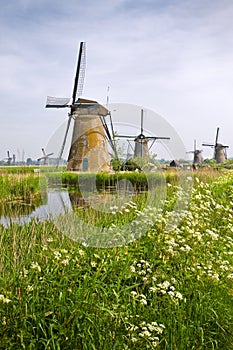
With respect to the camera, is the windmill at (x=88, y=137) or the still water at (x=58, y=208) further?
the windmill at (x=88, y=137)

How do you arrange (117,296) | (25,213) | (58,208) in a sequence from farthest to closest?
(58,208) < (25,213) < (117,296)

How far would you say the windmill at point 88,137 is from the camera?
22375 millimetres

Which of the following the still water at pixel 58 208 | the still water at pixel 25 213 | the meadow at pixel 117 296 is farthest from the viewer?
the still water at pixel 58 208

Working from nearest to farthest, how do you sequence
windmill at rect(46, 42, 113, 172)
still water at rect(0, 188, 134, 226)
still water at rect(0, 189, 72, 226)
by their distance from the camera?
1. still water at rect(0, 189, 72, 226)
2. still water at rect(0, 188, 134, 226)
3. windmill at rect(46, 42, 113, 172)

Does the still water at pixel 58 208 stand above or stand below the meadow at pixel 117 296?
above

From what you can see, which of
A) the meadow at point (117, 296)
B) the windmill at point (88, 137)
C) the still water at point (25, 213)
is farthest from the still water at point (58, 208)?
the windmill at point (88, 137)

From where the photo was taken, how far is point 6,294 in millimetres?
2922

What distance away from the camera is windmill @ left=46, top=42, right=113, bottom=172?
22.4m

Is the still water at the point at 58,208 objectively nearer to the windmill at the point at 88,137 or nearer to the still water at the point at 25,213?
the still water at the point at 25,213

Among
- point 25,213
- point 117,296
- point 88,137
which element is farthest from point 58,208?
point 88,137

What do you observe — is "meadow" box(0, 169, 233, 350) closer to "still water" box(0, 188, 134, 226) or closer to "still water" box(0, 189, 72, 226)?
"still water" box(0, 189, 72, 226)

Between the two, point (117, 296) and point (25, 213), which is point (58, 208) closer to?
point (25, 213)

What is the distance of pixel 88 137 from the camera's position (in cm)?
2231

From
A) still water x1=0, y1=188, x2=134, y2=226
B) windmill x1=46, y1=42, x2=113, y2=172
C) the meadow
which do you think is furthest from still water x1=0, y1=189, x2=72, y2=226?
windmill x1=46, y1=42, x2=113, y2=172
